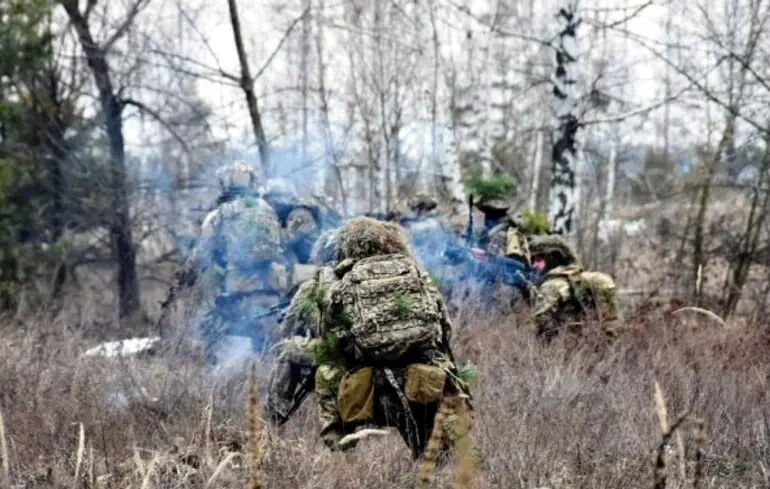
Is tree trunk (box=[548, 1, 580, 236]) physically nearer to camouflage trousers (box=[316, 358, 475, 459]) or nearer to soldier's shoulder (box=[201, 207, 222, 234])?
soldier's shoulder (box=[201, 207, 222, 234])

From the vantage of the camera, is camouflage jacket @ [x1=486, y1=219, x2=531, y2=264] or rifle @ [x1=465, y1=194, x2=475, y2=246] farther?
rifle @ [x1=465, y1=194, x2=475, y2=246]

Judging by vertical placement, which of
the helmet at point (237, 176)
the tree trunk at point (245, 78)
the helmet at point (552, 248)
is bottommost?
the helmet at point (552, 248)

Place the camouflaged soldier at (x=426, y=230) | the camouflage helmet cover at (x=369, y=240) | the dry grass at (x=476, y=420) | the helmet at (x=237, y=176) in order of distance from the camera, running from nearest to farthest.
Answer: the dry grass at (x=476, y=420)
the camouflage helmet cover at (x=369, y=240)
the helmet at (x=237, y=176)
the camouflaged soldier at (x=426, y=230)

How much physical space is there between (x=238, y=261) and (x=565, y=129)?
14.9ft

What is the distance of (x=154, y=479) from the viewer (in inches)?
137

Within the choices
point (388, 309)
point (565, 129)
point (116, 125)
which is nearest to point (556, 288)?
point (565, 129)

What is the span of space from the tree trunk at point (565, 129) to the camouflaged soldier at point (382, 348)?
20.3 ft

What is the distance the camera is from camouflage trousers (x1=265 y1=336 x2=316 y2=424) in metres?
4.55

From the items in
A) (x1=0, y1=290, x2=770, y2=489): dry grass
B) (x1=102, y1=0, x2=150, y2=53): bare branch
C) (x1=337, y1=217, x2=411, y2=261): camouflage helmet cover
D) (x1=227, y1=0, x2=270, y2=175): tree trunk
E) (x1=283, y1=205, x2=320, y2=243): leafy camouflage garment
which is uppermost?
(x1=102, y1=0, x2=150, y2=53): bare branch

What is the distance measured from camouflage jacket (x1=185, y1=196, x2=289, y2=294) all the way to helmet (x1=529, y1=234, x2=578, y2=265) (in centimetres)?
248

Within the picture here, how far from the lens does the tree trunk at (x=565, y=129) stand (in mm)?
9578

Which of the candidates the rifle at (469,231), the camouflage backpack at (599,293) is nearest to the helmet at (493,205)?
the rifle at (469,231)

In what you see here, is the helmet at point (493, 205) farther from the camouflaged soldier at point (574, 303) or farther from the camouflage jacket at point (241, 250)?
the camouflage jacket at point (241, 250)

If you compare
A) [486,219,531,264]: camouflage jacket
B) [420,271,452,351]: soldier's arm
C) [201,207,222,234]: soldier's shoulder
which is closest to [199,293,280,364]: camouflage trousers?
[201,207,222,234]: soldier's shoulder
